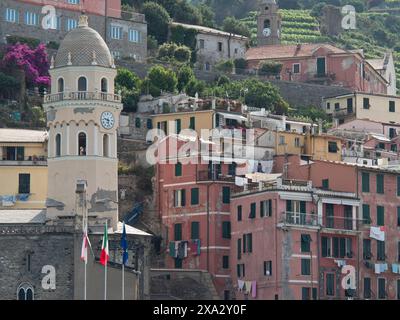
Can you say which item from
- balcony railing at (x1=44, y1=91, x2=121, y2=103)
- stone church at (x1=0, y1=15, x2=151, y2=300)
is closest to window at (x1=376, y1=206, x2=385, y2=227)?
stone church at (x1=0, y1=15, x2=151, y2=300)

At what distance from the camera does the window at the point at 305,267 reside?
123625 millimetres

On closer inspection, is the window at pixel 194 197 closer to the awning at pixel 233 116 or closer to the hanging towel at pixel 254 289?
the hanging towel at pixel 254 289

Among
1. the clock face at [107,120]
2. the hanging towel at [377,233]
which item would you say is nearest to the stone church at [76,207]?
the clock face at [107,120]

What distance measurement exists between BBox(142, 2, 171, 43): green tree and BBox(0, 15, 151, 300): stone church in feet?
168

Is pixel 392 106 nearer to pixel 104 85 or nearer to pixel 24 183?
pixel 24 183

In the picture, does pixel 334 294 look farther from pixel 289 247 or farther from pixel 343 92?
pixel 343 92

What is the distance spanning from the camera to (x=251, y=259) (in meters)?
125

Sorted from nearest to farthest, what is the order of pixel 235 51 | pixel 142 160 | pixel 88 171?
pixel 88 171, pixel 142 160, pixel 235 51

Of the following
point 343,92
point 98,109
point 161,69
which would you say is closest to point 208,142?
point 98,109

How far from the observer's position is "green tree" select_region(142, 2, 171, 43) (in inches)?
6978

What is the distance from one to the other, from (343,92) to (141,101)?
24.4m

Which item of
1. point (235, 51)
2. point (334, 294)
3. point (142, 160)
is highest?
point (235, 51)

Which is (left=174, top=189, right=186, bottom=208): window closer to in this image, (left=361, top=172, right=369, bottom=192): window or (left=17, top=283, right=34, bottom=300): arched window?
(left=361, top=172, right=369, bottom=192): window

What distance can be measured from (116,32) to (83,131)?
150 feet
